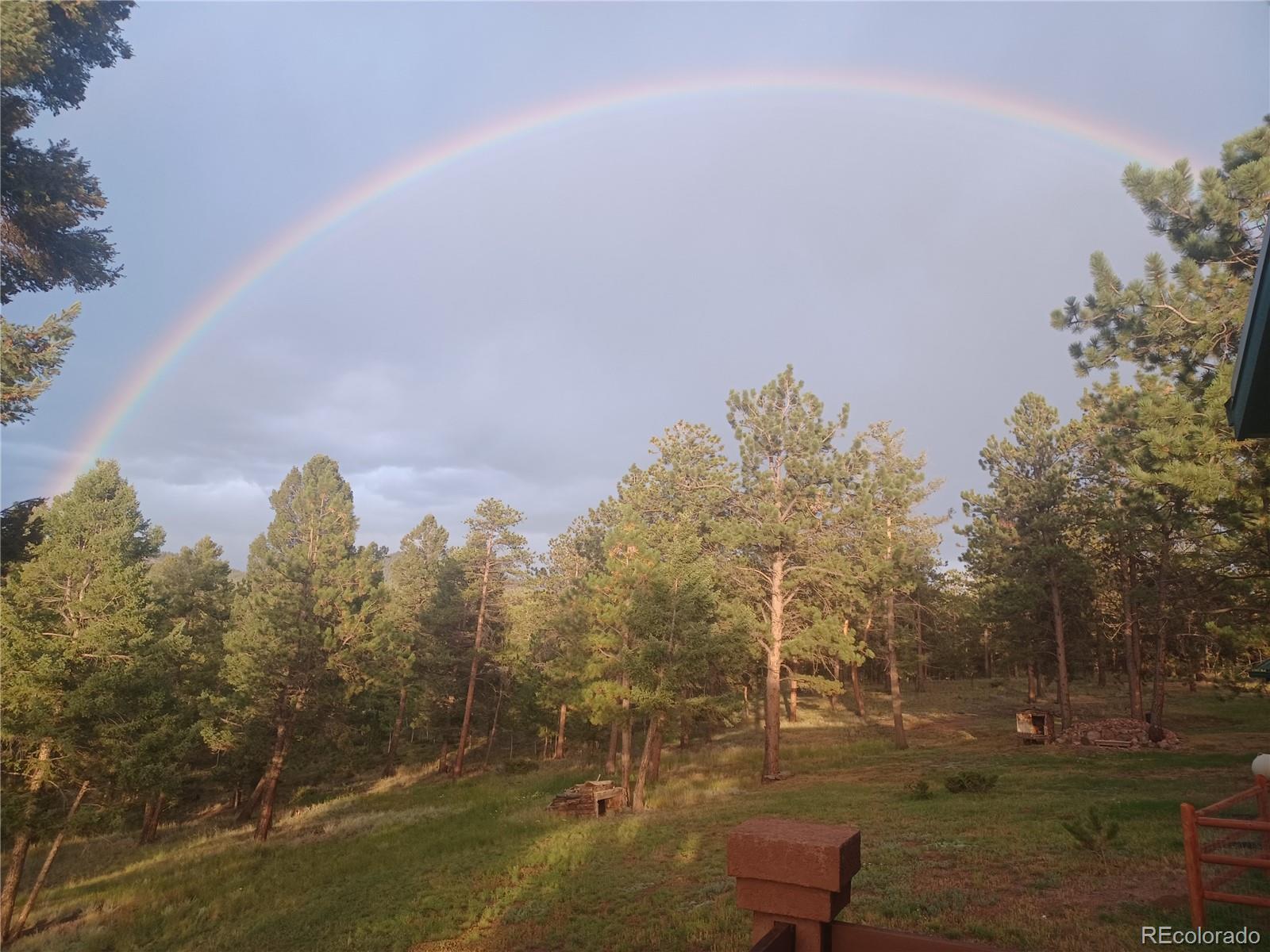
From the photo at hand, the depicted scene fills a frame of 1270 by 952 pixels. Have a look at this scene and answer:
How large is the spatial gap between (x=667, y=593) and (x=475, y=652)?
58.7 ft

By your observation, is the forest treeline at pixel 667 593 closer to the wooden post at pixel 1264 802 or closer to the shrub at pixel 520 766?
the shrub at pixel 520 766

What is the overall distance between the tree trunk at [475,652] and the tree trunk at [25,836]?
63.6 feet

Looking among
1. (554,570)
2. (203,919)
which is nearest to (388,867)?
(203,919)

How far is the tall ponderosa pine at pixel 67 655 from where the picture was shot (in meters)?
15.2

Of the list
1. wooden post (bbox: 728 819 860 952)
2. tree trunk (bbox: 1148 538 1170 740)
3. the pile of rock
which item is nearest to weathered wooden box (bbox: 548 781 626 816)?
tree trunk (bbox: 1148 538 1170 740)

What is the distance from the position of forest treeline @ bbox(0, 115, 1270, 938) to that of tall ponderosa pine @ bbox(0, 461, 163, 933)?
80 mm

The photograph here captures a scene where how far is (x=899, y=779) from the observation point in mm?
20422

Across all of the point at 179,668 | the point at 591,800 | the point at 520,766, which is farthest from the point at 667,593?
the point at 179,668

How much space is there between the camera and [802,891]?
2.19 m

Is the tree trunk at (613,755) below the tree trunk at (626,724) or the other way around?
below

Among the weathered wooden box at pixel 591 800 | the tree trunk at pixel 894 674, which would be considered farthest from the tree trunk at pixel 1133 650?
the weathered wooden box at pixel 591 800

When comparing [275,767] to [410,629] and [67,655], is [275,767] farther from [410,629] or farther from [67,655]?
[410,629]

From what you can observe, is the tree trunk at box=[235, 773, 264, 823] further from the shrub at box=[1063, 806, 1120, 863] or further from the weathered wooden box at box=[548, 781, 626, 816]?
the shrub at box=[1063, 806, 1120, 863]

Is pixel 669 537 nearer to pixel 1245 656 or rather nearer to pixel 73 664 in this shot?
pixel 73 664
